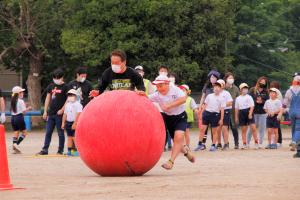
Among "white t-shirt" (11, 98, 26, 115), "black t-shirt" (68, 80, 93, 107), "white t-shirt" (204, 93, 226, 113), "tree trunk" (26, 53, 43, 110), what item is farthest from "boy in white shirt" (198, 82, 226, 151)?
"tree trunk" (26, 53, 43, 110)

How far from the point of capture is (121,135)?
46.3 ft

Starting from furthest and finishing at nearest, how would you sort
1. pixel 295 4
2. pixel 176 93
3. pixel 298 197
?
pixel 295 4 → pixel 176 93 → pixel 298 197

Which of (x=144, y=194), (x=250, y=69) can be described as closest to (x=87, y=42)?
(x=250, y=69)

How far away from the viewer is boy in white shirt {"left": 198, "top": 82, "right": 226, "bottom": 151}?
23.2 meters

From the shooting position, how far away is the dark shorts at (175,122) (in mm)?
15938

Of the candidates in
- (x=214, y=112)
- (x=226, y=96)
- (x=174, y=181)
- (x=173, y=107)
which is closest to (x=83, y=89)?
(x=214, y=112)

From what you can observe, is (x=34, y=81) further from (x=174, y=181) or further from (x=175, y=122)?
(x=174, y=181)

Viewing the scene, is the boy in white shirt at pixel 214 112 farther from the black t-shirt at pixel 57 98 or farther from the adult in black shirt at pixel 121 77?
the adult in black shirt at pixel 121 77

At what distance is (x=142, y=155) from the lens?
46.9 ft

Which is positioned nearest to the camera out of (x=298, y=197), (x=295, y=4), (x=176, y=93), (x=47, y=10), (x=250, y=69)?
Result: (x=298, y=197)

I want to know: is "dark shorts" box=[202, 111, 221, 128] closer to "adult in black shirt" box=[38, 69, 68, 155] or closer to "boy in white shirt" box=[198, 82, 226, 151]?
"boy in white shirt" box=[198, 82, 226, 151]

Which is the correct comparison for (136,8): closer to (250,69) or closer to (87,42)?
(87,42)

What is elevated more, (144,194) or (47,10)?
Result: (47,10)

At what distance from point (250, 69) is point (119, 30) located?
52.7 ft
